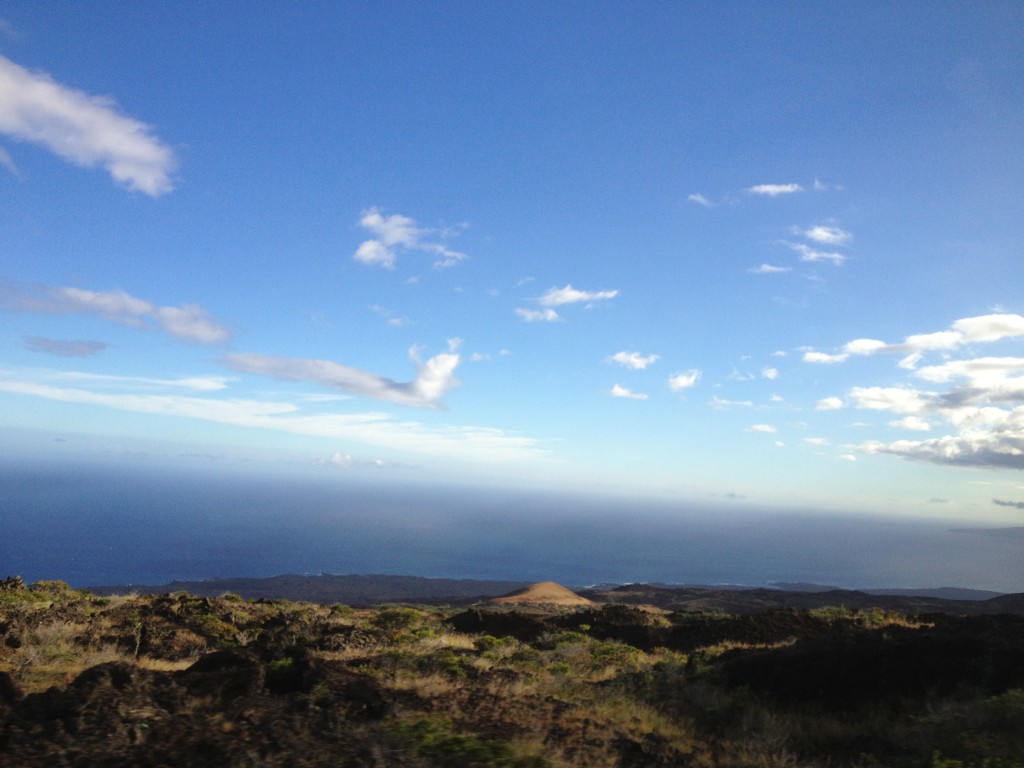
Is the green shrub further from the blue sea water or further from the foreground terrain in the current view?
the blue sea water

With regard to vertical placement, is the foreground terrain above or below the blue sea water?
above

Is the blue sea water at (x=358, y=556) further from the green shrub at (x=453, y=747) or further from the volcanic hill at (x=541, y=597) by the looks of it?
the green shrub at (x=453, y=747)

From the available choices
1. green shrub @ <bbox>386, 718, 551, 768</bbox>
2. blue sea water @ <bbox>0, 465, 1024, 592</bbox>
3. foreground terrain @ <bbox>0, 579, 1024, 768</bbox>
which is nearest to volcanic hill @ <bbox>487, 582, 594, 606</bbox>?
foreground terrain @ <bbox>0, 579, 1024, 768</bbox>

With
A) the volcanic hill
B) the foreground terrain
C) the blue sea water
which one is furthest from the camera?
the blue sea water

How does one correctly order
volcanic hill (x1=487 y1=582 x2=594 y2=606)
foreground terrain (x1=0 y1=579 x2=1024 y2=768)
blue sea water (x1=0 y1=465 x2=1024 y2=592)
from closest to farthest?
foreground terrain (x1=0 y1=579 x2=1024 y2=768) < volcanic hill (x1=487 y1=582 x2=594 y2=606) < blue sea water (x1=0 y1=465 x2=1024 y2=592)

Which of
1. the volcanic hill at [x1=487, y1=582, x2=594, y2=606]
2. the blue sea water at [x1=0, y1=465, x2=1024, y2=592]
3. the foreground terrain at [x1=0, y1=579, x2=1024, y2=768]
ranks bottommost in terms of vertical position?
the blue sea water at [x1=0, y1=465, x2=1024, y2=592]

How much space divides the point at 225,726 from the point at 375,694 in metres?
1.77

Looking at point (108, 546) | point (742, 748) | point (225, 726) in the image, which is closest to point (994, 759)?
point (742, 748)

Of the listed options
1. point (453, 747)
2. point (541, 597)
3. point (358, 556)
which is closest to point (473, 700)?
point (453, 747)

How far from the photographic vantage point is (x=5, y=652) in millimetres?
9109

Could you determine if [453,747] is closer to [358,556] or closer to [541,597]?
[541,597]

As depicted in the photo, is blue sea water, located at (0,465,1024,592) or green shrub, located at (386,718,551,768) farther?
blue sea water, located at (0,465,1024,592)

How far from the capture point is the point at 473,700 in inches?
289

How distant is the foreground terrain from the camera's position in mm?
5184
